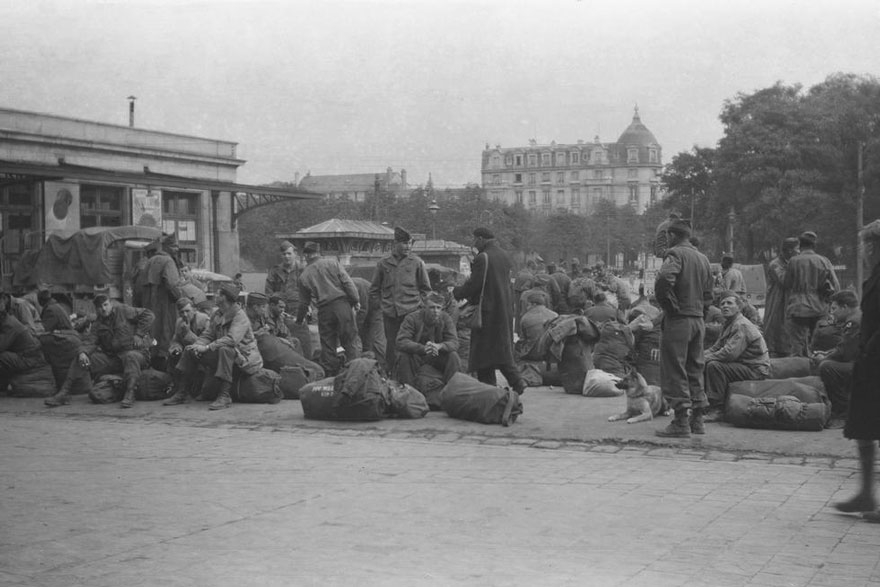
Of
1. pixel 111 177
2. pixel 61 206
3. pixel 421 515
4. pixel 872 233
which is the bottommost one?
pixel 421 515

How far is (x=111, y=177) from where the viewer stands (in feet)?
107

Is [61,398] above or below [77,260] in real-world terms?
below

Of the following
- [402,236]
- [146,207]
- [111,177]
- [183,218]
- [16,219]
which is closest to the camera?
[402,236]

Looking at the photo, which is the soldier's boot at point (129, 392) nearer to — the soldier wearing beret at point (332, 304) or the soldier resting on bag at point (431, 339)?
the soldier wearing beret at point (332, 304)

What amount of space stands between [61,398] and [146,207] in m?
29.3

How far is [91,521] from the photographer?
6.03 m

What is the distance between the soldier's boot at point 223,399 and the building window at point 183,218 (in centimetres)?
3200

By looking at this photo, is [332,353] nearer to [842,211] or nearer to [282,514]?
[282,514]

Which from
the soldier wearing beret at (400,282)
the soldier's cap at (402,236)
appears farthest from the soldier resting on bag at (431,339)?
the soldier's cap at (402,236)

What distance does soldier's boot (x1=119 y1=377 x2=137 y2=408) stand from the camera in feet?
38.7

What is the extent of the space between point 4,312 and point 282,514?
866cm

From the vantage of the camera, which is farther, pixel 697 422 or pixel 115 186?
pixel 115 186

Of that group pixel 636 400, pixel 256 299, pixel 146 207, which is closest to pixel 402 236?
pixel 256 299

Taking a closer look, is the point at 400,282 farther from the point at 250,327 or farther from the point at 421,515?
the point at 421,515
